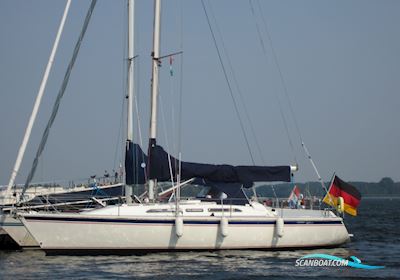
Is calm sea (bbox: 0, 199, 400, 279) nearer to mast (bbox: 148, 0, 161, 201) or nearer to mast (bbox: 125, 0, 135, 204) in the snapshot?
mast (bbox: 125, 0, 135, 204)

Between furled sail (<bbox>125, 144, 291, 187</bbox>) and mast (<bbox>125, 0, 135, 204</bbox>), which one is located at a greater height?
mast (<bbox>125, 0, 135, 204</bbox>)

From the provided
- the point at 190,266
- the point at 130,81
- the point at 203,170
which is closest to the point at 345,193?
the point at 203,170

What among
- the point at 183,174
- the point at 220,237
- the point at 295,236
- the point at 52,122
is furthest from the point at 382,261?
the point at 52,122

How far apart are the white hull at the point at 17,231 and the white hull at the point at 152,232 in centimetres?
384

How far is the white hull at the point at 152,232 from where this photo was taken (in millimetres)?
27312

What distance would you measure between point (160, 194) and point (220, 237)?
12.8 feet
